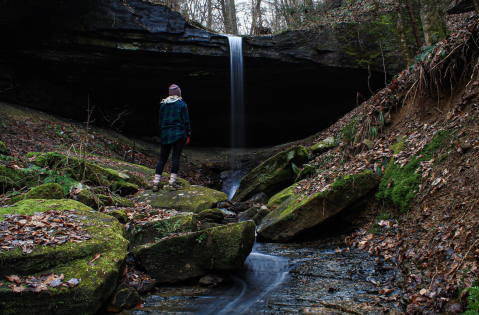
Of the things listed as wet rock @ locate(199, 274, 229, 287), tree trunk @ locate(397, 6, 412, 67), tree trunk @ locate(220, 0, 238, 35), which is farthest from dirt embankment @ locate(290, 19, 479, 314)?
tree trunk @ locate(220, 0, 238, 35)

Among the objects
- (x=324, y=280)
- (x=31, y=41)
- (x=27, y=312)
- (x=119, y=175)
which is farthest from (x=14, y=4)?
(x=324, y=280)

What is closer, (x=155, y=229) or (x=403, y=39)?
(x=155, y=229)

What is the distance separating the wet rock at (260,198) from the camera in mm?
7621

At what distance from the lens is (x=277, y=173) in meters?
7.84

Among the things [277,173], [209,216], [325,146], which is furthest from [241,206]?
[325,146]

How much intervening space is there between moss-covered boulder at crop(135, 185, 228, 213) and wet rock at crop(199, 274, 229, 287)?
7.71ft

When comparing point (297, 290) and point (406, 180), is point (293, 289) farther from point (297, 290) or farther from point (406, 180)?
point (406, 180)

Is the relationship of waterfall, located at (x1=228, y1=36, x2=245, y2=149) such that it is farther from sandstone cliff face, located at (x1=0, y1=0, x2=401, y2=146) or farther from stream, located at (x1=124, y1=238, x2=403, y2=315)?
stream, located at (x1=124, y1=238, x2=403, y2=315)

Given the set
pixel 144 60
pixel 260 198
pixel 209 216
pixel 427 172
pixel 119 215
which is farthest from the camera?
pixel 144 60

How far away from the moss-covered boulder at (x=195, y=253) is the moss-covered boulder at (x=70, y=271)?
16.8 inches

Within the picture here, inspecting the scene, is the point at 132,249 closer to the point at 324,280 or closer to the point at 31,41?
the point at 324,280

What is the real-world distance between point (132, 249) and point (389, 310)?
3157 mm

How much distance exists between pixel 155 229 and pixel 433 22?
33.3ft

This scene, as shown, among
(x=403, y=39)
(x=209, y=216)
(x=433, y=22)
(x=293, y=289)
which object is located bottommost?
(x=293, y=289)
